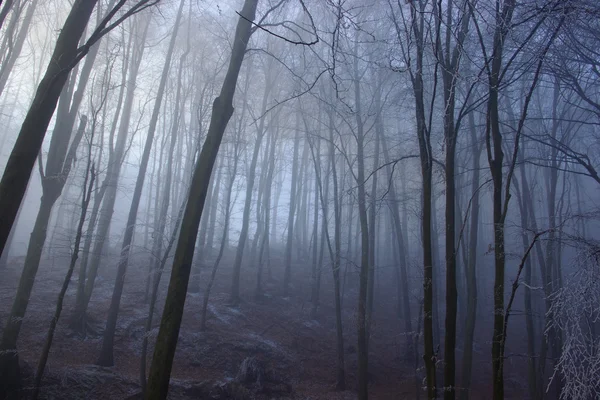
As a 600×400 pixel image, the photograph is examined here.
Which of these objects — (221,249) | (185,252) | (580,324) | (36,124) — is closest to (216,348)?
(221,249)

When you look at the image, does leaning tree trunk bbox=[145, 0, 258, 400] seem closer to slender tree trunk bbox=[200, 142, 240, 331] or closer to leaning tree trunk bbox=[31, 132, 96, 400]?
leaning tree trunk bbox=[31, 132, 96, 400]

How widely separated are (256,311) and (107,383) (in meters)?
7.93

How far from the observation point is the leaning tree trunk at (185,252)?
3760mm

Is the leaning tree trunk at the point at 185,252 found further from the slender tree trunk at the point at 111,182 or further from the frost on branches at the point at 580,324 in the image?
the slender tree trunk at the point at 111,182

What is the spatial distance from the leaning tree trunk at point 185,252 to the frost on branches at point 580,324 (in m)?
3.72

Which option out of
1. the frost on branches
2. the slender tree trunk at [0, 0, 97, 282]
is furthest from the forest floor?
the frost on branches

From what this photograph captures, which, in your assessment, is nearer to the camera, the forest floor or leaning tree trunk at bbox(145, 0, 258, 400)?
leaning tree trunk at bbox(145, 0, 258, 400)

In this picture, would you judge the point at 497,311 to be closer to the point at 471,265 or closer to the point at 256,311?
the point at 471,265

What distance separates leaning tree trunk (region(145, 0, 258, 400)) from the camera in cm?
376

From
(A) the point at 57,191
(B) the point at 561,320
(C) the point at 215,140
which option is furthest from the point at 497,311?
(A) the point at 57,191

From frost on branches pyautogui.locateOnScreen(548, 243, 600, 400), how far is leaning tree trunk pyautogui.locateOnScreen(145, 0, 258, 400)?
3716 millimetres

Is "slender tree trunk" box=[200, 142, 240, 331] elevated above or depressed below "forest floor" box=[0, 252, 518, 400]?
above

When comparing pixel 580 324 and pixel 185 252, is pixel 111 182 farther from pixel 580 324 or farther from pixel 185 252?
pixel 580 324

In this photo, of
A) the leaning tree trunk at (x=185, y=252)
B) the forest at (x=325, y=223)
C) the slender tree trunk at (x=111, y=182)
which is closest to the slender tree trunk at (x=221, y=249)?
the forest at (x=325, y=223)
